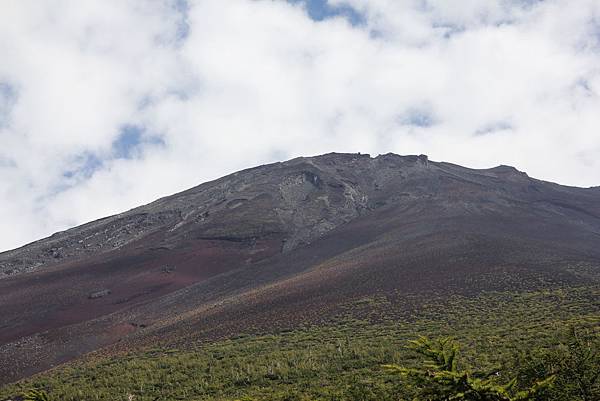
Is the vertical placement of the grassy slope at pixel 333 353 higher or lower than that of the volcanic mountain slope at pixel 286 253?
lower

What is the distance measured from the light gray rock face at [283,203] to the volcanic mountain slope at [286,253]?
1.25ft

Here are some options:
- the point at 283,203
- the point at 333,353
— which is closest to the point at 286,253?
the point at 283,203

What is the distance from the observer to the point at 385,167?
104 m

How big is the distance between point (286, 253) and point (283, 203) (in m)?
22.1

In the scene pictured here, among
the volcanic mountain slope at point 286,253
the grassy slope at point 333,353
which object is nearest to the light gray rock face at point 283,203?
the volcanic mountain slope at point 286,253

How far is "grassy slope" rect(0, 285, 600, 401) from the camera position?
2017 centimetres

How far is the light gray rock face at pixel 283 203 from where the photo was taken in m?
73.8

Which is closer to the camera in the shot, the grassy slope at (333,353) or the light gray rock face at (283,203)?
the grassy slope at (333,353)

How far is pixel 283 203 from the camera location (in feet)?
281

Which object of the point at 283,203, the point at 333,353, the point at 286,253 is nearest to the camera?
the point at 333,353

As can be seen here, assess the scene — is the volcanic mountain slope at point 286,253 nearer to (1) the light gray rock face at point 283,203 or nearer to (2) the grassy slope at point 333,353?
(1) the light gray rock face at point 283,203

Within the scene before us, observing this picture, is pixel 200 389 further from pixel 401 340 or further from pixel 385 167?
pixel 385 167

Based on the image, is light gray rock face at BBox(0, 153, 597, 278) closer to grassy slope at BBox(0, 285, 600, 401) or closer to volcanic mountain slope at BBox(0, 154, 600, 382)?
volcanic mountain slope at BBox(0, 154, 600, 382)

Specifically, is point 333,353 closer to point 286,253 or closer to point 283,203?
point 286,253
